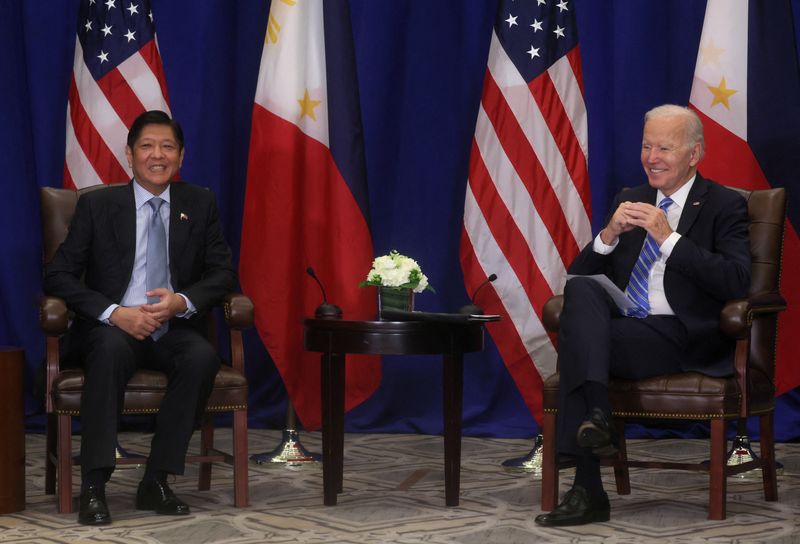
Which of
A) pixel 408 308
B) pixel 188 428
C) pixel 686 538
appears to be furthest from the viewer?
pixel 408 308

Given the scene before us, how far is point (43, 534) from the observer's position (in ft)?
10.8

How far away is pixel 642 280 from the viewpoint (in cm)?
377

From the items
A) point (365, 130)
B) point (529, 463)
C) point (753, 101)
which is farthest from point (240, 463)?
Answer: point (753, 101)

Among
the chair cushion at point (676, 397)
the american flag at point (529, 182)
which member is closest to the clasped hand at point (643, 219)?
the chair cushion at point (676, 397)

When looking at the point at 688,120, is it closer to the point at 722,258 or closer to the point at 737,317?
the point at 722,258

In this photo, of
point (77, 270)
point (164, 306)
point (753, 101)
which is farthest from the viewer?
point (753, 101)

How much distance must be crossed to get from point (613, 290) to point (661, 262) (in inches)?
10.2

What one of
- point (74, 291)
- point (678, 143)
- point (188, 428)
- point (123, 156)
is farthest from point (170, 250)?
point (678, 143)

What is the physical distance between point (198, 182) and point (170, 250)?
166 centimetres

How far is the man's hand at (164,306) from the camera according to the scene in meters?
3.74

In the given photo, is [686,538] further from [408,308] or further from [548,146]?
[548,146]

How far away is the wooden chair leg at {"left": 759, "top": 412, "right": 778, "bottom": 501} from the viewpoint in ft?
12.6

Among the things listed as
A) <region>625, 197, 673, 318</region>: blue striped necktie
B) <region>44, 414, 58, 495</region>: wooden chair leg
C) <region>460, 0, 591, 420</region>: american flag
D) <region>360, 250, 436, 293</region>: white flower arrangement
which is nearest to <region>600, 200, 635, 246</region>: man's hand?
<region>625, 197, 673, 318</region>: blue striped necktie

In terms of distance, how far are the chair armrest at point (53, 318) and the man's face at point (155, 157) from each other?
57 cm
